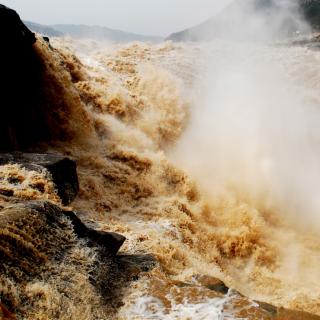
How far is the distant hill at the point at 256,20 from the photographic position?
41.2 metres

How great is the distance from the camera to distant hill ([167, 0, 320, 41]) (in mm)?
41219

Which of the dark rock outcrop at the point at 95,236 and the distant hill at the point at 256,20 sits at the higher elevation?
the distant hill at the point at 256,20

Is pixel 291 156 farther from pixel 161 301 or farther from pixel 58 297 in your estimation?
pixel 58 297

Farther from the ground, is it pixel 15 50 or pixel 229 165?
pixel 15 50

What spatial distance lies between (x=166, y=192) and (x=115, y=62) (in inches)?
379

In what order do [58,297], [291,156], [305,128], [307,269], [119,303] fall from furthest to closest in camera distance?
1. [305,128]
2. [291,156]
3. [307,269]
4. [119,303]
5. [58,297]

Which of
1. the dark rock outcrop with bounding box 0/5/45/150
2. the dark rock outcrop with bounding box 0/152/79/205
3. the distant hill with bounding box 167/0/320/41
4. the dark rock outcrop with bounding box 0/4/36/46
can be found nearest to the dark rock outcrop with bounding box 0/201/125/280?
the dark rock outcrop with bounding box 0/152/79/205

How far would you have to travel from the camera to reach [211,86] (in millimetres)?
19719

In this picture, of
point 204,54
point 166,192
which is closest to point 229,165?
point 166,192

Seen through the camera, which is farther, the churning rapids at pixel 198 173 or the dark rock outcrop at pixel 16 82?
the dark rock outcrop at pixel 16 82

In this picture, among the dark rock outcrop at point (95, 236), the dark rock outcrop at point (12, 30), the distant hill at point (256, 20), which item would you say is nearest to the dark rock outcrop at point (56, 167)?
the dark rock outcrop at point (95, 236)

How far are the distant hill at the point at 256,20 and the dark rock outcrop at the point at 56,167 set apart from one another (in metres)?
32.2

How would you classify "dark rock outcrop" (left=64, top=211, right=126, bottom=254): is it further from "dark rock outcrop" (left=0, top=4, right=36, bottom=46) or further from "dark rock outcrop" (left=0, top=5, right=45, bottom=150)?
"dark rock outcrop" (left=0, top=4, right=36, bottom=46)

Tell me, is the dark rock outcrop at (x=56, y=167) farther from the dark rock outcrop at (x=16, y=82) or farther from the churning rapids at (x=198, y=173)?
the dark rock outcrop at (x=16, y=82)
